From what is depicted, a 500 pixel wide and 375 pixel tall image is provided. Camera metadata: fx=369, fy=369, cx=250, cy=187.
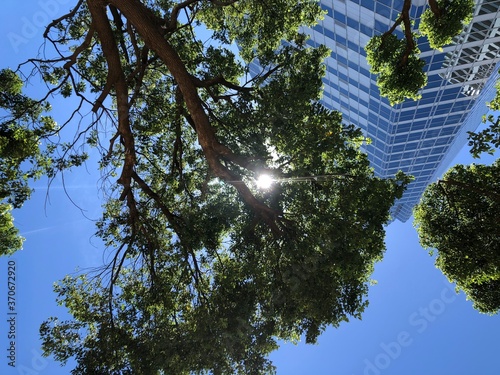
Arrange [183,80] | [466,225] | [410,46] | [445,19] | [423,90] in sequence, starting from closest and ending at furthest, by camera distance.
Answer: [183,80]
[445,19]
[410,46]
[466,225]
[423,90]

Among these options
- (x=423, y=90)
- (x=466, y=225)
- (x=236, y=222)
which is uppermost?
(x=423, y=90)

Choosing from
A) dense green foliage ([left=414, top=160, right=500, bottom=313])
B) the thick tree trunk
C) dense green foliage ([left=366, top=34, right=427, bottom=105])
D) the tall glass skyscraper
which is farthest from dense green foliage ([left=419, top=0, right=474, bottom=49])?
the tall glass skyscraper

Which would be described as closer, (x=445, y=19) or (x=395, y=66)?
(x=445, y=19)

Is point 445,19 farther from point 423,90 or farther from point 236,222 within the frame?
point 423,90

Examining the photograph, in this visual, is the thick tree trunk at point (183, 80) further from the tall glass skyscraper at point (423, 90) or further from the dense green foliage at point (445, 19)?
the tall glass skyscraper at point (423, 90)

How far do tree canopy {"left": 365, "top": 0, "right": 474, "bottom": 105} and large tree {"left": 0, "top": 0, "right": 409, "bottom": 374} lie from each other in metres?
1.96

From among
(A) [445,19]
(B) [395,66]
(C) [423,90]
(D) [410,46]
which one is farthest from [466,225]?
(C) [423,90]

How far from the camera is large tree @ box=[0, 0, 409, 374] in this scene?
988 cm

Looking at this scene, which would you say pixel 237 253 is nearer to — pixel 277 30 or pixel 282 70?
pixel 282 70

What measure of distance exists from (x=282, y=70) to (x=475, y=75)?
28.6 metres

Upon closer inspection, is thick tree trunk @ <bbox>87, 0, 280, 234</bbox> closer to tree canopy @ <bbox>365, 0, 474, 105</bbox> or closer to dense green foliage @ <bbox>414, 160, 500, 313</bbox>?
tree canopy @ <bbox>365, 0, 474, 105</bbox>

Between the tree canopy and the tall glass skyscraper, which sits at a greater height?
the tall glass skyscraper

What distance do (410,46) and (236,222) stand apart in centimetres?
765

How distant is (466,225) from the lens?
11.8m
